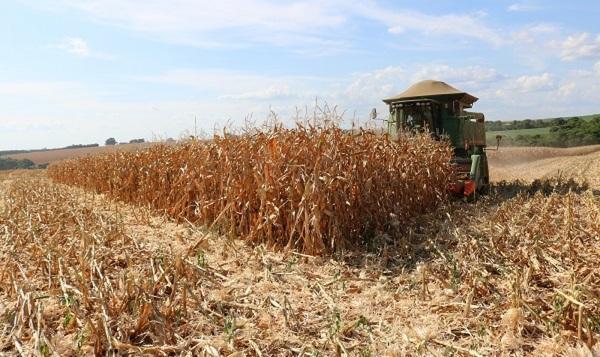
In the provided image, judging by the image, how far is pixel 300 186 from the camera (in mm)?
5652

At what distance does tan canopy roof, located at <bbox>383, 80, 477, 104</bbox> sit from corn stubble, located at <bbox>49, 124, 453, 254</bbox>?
363 centimetres

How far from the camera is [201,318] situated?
357cm

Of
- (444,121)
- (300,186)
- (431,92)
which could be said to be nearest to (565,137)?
(431,92)

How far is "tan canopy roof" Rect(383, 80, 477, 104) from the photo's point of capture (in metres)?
11.4

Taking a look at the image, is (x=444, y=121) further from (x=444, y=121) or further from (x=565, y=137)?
(x=565, y=137)

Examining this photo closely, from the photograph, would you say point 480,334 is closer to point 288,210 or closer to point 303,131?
point 288,210

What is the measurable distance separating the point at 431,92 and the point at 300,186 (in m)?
7.50

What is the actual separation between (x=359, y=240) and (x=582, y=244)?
2347 millimetres

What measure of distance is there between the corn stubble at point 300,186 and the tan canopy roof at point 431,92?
3.63 m

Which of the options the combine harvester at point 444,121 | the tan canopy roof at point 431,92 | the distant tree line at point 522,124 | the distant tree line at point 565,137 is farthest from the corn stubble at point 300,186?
the distant tree line at point 522,124

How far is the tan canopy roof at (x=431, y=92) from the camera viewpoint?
11.4 m

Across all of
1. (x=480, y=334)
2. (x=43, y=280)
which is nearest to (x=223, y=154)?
(x=43, y=280)

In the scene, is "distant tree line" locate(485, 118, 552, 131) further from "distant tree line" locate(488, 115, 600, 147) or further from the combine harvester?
the combine harvester

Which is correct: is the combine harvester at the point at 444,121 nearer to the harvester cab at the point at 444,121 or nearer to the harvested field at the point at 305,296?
the harvester cab at the point at 444,121
